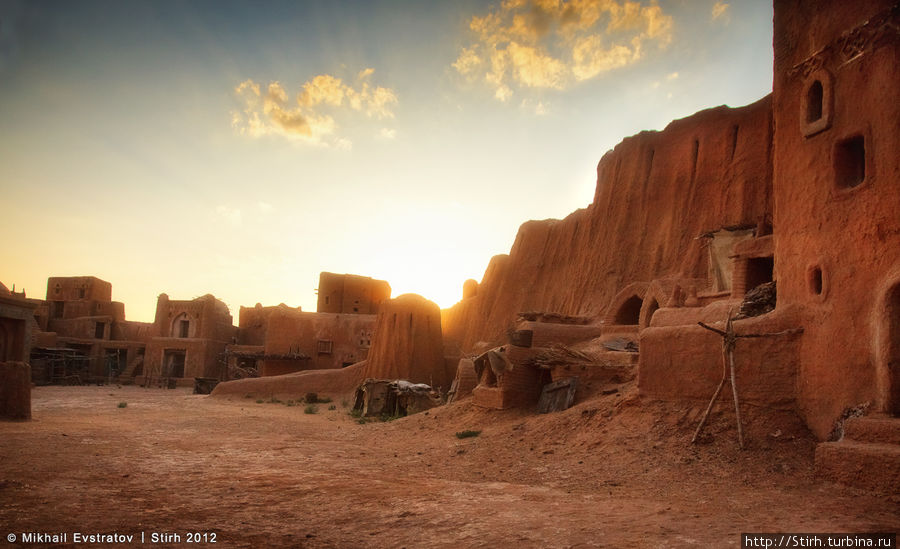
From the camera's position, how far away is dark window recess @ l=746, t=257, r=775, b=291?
18.0 metres

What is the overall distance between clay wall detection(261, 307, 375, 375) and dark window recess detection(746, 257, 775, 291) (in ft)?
77.7

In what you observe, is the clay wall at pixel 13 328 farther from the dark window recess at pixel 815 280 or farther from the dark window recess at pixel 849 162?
the dark window recess at pixel 849 162

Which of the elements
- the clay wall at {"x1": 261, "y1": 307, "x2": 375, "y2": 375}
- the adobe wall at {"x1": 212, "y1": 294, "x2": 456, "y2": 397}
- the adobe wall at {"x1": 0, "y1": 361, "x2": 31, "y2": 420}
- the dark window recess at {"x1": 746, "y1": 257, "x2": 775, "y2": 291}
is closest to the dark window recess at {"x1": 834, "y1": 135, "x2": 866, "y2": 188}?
the dark window recess at {"x1": 746, "y1": 257, "x2": 775, "y2": 291}

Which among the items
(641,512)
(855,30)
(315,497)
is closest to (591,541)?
(641,512)

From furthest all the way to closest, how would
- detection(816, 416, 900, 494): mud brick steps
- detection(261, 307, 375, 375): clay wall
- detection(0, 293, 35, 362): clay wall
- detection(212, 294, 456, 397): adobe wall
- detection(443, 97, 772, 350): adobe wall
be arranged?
detection(261, 307, 375, 375): clay wall → detection(443, 97, 772, 350): adobe wall → detection(212, 294, 456, 397): adobe wall → detection(0, 293, 35, 362): clay wall → detection(816, 416, 900, 494): mud brick steps

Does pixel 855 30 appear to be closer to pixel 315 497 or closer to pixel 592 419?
pixel 592 419

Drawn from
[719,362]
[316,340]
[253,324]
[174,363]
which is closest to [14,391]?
[719,362]

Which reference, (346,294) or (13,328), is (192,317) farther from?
(13,328)

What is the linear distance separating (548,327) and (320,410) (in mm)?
9857

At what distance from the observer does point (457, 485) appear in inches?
351

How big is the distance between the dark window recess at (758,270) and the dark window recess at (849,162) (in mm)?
8590

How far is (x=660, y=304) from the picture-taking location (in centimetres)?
2298

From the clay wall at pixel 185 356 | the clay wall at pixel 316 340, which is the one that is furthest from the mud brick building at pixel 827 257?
the clay wall at pixel 185 356

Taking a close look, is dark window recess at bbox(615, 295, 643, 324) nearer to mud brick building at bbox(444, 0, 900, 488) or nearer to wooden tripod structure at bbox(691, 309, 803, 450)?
mud brick building at bbox(444, 0, 900, 488)
